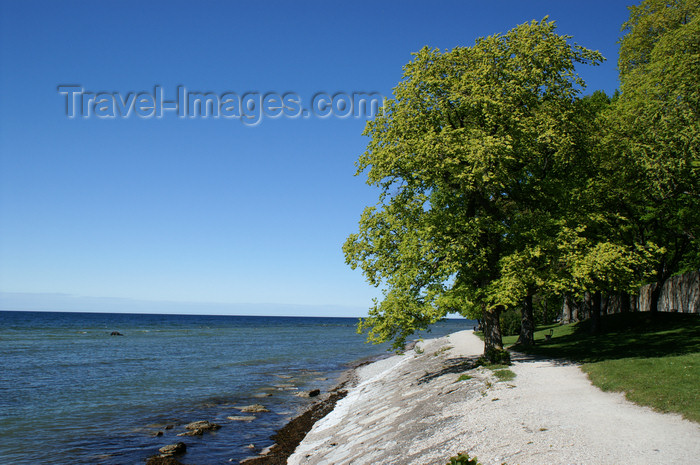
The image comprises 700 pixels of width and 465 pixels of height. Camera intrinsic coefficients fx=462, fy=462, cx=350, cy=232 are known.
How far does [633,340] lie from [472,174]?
17.0m

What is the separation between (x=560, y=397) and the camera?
50.6 ft

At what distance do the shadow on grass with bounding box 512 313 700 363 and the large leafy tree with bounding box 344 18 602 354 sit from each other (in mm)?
5960

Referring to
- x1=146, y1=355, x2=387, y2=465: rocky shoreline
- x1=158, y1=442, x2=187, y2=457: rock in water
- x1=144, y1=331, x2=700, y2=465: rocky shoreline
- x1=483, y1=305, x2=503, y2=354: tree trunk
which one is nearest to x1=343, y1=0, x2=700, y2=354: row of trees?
x1=483, y1=305, x2=503, y2=354: tree trunk

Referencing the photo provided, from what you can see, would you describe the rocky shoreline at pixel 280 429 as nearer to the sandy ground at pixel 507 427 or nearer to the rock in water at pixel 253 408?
the rock in water at pixel 253 408

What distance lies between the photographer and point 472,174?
19391 millimetres

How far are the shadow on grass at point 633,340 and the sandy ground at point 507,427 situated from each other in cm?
380

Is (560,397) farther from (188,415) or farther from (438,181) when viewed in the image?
(188,415)

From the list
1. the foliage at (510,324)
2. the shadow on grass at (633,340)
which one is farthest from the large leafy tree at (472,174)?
the foliage at (510,324)

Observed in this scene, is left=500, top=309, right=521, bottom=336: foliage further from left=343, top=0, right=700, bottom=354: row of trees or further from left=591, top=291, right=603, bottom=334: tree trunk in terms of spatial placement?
left=343, top=0, right=700, bottom=354: row of trees

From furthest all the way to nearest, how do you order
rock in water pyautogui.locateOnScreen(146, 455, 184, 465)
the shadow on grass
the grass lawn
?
1. the shadow on grass
2. rock in water pyautogui.locateOnScreen(146, 455, 184, 465)
3. the grass lawn

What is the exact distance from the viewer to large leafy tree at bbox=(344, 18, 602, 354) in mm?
20234

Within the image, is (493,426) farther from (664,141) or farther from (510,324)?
(510,324)

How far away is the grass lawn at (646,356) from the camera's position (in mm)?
14234

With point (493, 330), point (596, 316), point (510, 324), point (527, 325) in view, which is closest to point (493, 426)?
point (493, 330)
